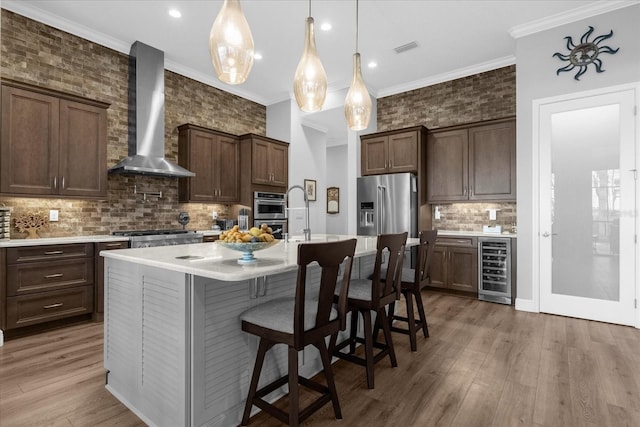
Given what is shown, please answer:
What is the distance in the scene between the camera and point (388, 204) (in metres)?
5.29

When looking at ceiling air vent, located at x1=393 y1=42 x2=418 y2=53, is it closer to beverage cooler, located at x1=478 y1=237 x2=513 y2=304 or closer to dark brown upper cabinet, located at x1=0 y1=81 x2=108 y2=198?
beverage cooler, located at x1=478 y1=237 x2=513 y2=304

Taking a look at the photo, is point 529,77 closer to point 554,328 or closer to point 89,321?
point 554,328

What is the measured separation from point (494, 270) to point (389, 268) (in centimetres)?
277

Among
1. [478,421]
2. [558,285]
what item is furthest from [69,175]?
[558,285]

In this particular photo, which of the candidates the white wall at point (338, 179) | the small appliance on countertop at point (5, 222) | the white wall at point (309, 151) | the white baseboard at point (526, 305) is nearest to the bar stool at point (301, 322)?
the small appliance on countertop at point (5, 222)

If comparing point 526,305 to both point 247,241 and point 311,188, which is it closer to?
point 247,241

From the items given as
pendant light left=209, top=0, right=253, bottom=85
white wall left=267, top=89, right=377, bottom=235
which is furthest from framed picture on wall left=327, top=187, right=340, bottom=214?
pendant light left=209, top=0, right=253, bottom=85

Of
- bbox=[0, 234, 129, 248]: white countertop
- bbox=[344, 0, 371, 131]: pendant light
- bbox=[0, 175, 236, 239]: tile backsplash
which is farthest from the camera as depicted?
bbox=[0, 175, 236, 239]: tile backsplash

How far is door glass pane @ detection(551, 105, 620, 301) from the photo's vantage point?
3.56 meters

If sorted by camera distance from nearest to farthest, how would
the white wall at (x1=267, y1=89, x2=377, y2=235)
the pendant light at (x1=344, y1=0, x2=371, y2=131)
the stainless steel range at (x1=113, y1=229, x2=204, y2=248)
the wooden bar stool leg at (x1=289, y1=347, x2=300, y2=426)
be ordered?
1. the wooden bar stool leg at (x1=289, y1=347, x2=300, y2=426)
2. the pendant light at (x1=344, y1=0, x2=371, y2=131)
3. the stainless steel range at (x1=113, y1=229, x2=204, y2=248)
4. the white wall at (x1=267, y1=89, x2=377, y2=235)

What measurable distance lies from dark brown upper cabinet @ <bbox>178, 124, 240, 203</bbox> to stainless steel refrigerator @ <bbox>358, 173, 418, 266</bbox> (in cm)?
213

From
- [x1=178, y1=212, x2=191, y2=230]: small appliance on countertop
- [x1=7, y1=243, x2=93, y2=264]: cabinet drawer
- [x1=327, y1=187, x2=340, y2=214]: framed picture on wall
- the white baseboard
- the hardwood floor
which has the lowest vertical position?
the hardwood floor

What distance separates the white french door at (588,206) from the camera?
3.48 metres

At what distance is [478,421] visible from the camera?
187 centimetres
